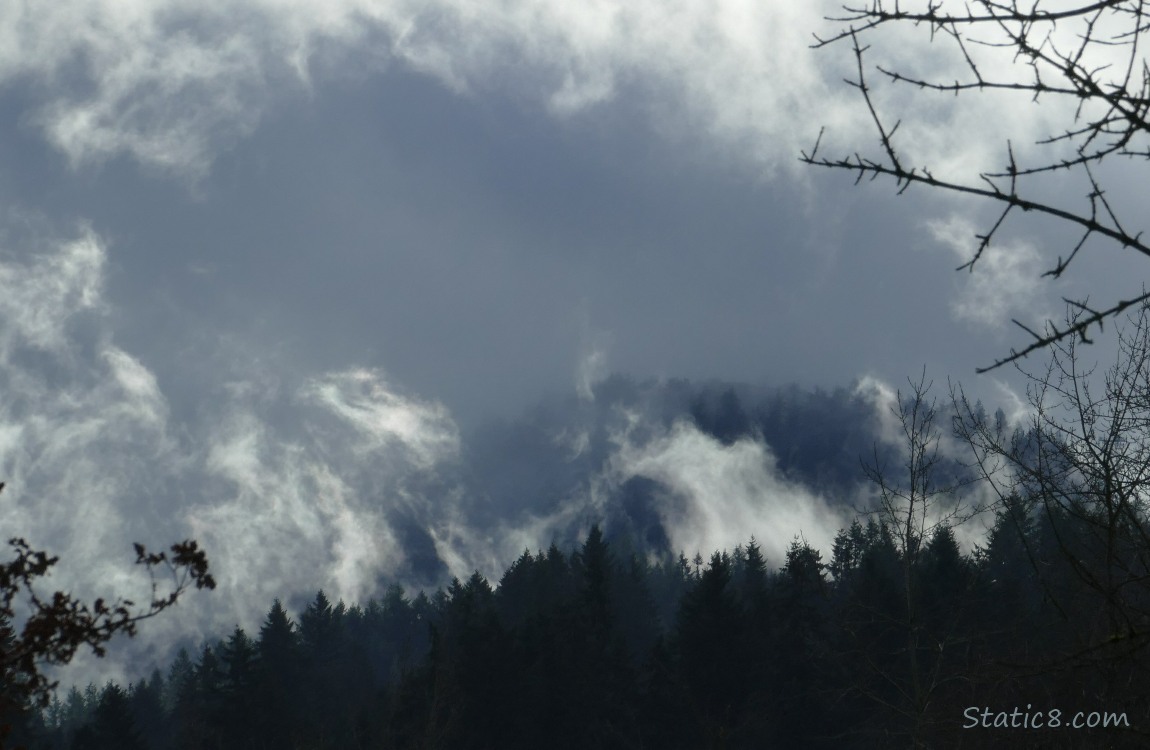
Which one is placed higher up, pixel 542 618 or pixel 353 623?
pixel 353 623

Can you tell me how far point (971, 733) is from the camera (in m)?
14.0

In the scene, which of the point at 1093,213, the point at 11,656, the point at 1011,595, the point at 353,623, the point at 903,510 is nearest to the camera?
the point at 1093,213

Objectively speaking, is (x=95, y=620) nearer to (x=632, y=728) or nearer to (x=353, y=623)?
(x=632, y=728)

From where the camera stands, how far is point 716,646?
40.0m

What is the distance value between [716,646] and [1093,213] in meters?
39.2

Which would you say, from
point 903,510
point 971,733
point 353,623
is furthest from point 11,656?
point 353,623

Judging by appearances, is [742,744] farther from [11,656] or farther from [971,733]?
[11,656]

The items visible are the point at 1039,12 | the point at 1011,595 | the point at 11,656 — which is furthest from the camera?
the point at 1011,595

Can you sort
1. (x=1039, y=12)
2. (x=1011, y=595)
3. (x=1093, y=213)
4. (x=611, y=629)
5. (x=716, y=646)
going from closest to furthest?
(x=1093, y=213) < (x=1039, y=12) < (x=1011, y=595) < (x=716, y=646) < (x=611, y=629)

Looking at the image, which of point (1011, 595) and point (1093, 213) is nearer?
point (1093, 213)

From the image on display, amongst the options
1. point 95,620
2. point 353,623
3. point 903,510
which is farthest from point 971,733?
point 353,623

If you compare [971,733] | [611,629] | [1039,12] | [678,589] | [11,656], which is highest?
[678,589]

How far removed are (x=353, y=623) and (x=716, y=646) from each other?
7850cm

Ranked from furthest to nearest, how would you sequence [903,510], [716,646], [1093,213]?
[716,646] → [903,510] → [1093,213]
